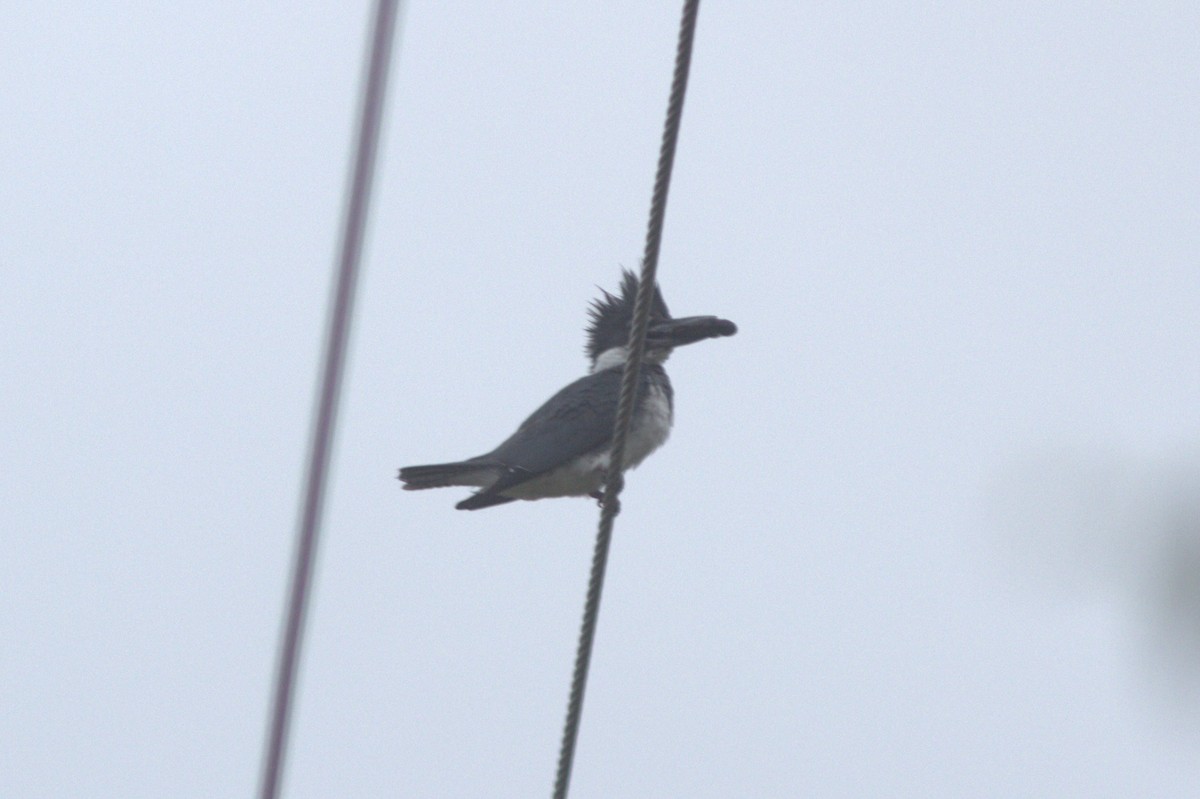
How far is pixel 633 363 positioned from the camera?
8.03 feet

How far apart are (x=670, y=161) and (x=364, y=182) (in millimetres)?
752

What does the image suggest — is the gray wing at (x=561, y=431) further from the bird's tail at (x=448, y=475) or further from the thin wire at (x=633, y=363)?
the thin wire at (x=633, y=363)

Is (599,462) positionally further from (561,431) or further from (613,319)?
(613,319)

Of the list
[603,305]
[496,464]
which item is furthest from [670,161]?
[603,305]

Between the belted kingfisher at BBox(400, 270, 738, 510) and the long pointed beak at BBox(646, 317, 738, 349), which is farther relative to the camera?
the long pointed beak at BBox(646, 317, 738, 349)

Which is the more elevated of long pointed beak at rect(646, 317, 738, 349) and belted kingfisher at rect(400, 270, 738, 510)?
long pointed beak at rect(646, 317, 738, 349)

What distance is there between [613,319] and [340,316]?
4.06m

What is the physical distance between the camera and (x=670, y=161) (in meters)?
2.20

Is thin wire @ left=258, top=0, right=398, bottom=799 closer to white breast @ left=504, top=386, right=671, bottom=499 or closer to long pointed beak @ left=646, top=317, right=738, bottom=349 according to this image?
white breast @ left=504, top=386, right=671, bottom=499

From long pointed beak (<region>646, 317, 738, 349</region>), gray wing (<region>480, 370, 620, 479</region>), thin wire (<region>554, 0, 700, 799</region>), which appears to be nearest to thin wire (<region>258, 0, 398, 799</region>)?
thin wire (<region>554, 0, 700, 799</region>)

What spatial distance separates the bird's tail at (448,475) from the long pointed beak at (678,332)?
2.93ft

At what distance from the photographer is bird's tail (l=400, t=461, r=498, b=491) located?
409cm

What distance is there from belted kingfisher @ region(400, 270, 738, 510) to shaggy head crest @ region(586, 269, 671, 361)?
1.28 ft

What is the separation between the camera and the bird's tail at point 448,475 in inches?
161
